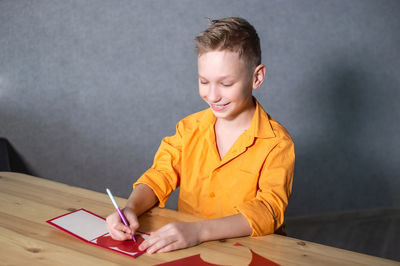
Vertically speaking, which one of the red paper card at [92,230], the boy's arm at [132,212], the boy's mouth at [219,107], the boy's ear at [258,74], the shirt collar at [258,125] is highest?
the boy's ear at [258,74]

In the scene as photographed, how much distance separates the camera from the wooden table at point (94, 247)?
0.78 meters

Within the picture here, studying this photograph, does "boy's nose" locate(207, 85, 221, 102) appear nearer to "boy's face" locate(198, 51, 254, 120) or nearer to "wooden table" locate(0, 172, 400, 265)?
"boy's face" locate(198, 51, 254, 120)

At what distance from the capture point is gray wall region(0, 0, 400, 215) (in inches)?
91.5

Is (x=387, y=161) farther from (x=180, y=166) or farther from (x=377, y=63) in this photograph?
(x=180, y=166)

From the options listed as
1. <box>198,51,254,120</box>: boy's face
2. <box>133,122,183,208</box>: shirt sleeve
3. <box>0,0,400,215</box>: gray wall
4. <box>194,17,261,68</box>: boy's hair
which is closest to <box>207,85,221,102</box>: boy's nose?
<box>198,51,254,120</box>: boy's face

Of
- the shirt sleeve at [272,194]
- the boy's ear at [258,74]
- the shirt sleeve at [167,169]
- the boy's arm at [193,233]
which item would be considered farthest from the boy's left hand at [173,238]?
the boy's ear at [258,74]

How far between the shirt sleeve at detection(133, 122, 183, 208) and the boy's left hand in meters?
0.30

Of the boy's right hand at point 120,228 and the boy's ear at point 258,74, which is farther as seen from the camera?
the boy's ear at point 258,74

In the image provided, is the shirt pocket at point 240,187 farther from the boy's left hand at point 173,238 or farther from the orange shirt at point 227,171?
the boy's left hand at point 173,238

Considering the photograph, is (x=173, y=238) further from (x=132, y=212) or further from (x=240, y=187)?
(x=240, y=187)

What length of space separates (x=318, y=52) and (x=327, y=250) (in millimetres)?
1725

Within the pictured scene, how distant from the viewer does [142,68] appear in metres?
2.38

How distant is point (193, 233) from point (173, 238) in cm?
5

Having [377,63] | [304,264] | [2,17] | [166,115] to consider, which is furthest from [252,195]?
[2,17]
